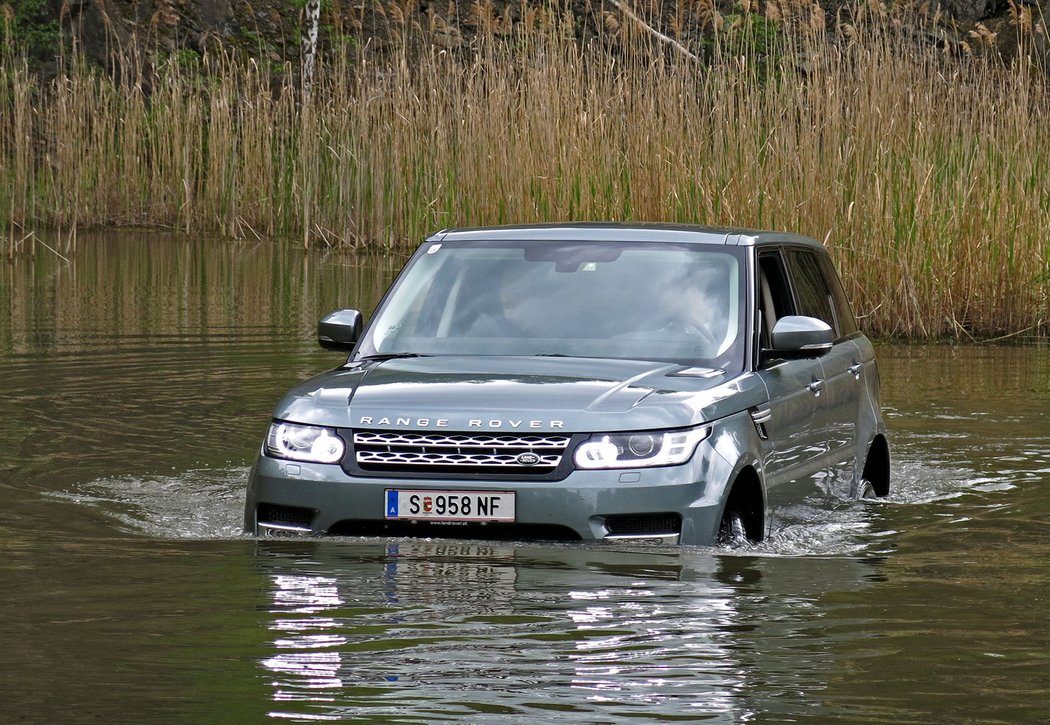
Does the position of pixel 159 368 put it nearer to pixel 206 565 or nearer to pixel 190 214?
pixel 206 565

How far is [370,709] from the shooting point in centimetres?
481

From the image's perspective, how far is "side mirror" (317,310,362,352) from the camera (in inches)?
327

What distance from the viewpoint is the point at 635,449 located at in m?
6.95

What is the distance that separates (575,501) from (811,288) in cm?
270

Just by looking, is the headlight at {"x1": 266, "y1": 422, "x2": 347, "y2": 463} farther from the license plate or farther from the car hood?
the license plate

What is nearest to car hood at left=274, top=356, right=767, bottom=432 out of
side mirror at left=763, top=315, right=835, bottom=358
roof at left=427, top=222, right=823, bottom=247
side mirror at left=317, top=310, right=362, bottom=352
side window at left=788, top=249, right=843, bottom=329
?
side mirror at left=763, top=315, right=835, bottom=358

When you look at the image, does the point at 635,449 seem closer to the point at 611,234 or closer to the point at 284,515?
the point at 284,515

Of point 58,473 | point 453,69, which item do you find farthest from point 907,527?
point 453,69

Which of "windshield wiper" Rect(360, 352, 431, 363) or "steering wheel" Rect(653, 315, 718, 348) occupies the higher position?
"steering wheel" Rect(653, 315, 718, 348)

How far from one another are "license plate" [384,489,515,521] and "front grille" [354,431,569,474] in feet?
0.29

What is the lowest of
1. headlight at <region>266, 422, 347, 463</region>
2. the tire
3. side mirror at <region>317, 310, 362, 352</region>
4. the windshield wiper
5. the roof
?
the tire

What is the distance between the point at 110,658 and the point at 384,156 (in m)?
19.3

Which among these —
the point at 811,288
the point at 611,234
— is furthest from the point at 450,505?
the point at 811,288

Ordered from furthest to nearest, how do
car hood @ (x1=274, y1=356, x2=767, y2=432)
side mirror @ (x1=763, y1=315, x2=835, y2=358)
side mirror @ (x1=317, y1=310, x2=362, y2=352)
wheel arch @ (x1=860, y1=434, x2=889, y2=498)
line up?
wheel arch @ (x1=860, y1=434, x2=889, y2=498)
side mirror @ (x1=317, y1=310, x2=362, y2=352)
side mirror @ (x1=763, y1=315, x2=835, y2=358)
car hood @ (x1=274, y1=356, x2=767, y2=432)
